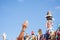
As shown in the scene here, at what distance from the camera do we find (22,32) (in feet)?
22.3

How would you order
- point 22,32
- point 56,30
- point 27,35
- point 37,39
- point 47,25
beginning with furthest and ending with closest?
1. point 27,35
2. point 37,39
3. point 47,25
4. point 56,30
5. point 22,32

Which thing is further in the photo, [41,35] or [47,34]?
[41,35]

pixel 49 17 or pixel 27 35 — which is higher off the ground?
pixel 49 17

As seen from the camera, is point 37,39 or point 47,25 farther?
point 37,39

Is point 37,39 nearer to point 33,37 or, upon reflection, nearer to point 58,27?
point 33,37

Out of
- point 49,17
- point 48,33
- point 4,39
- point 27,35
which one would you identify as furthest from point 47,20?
point 4,39

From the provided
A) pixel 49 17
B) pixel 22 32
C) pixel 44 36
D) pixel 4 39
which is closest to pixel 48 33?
pixel 44 36

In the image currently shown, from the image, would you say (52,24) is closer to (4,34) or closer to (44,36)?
(44,36)

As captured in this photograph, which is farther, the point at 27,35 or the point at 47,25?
the point at 27,35

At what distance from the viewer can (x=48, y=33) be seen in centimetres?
780

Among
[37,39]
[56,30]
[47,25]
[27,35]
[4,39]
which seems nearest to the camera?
[56,30]

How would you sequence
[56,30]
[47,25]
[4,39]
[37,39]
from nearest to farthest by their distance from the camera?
[56,30]
[47,25]
[37,39]
[4,39]

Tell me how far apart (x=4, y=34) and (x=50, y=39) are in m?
3.60

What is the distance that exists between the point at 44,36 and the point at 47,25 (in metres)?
0.41
